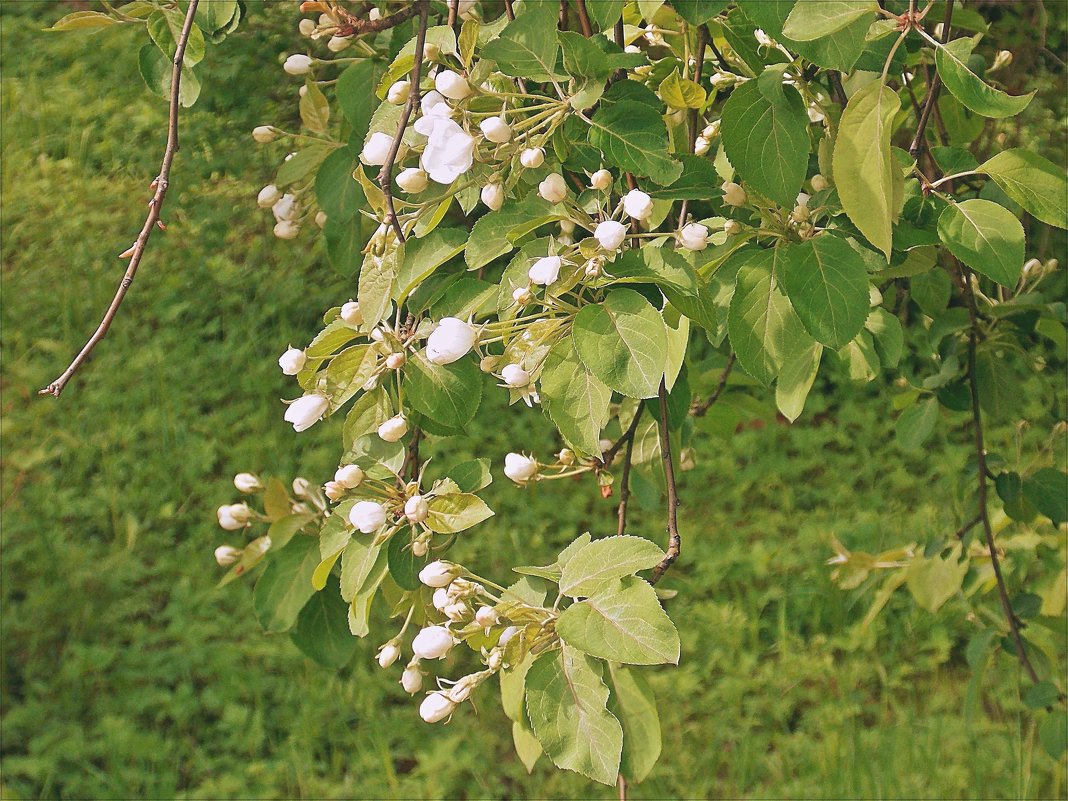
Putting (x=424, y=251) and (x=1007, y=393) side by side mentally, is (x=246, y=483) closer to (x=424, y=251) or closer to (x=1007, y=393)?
(x=424, y=251)

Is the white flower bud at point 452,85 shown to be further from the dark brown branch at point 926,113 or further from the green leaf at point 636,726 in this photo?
the green leaf at point 636,726

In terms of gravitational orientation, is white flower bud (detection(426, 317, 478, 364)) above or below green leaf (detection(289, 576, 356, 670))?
above

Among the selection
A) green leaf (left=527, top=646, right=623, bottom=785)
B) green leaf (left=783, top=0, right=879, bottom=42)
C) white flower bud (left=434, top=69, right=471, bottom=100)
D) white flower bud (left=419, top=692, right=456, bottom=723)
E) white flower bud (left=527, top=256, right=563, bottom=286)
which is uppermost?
green leaf (left=783, top=0, right=879, bottom=42)

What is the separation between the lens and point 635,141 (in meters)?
0.78

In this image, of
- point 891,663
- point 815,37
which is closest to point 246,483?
point 815,37

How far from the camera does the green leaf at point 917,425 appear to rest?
147 cm

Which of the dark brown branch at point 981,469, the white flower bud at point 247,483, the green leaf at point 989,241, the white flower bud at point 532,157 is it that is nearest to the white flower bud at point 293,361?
the white flower bud at point 532,157

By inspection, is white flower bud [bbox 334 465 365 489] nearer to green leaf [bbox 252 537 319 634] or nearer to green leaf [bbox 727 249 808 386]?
green leaf [bbox 252 537 319 634]

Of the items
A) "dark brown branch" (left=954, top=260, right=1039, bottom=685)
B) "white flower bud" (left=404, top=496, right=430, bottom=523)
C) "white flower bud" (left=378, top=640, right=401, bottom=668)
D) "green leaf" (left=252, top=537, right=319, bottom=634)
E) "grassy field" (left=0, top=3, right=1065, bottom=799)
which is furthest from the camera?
"grassy field" (left=0, top=3, right=1065, bottom=799)

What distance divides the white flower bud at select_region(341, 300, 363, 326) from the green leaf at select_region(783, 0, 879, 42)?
15.8 inches

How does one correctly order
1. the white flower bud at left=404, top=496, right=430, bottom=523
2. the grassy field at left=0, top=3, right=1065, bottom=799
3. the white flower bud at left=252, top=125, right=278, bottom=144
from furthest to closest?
the grassy field at left=0, top=3, right=1065, bottom=799 < the white flower bud at left=252, top=125, right=278, bottom=144 < the white flower bud at left=404, top=496, right=430, bottom=523

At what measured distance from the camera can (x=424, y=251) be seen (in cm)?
85

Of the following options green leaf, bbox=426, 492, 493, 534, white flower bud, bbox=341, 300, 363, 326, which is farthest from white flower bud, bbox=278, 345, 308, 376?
green leaf, bbox=426, 492, 493, 534

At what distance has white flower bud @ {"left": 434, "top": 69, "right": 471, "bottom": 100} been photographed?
749mm
